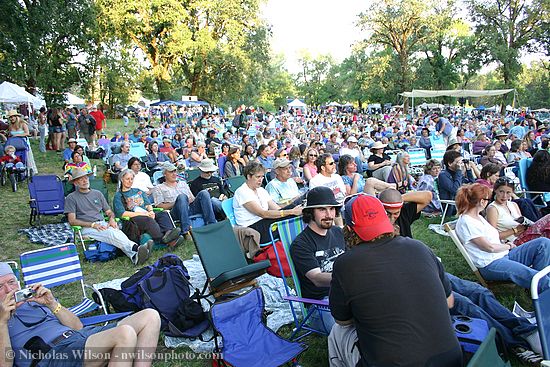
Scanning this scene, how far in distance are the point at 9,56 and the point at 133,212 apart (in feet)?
34.6

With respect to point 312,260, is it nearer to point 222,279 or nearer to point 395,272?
point 222,279

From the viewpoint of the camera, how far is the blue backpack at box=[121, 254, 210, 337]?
3.61 metres

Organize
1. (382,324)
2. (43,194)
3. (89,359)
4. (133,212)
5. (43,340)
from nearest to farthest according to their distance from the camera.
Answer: (382,324), (89,359), (43,340), (133,212), (43,194)

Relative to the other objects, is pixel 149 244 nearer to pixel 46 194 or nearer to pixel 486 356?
pixel 46 194

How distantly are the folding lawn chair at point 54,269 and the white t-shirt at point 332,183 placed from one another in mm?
3375

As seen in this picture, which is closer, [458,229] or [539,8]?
[458,229]

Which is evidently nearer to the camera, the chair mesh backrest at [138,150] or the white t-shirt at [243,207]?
the white t-shirt at [243,207]

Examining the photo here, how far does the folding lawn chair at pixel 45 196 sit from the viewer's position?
7.09 m

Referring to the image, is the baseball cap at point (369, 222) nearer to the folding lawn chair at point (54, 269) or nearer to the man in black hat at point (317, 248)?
the man in black hat at point (317, 248)

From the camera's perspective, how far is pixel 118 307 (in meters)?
3.73

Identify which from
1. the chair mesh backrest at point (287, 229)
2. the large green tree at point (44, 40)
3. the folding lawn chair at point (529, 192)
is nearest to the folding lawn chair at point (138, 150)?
the large green tree at point (44, 40)

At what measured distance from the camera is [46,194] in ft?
23.5

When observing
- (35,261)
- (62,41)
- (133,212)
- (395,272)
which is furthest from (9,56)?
(395,272)

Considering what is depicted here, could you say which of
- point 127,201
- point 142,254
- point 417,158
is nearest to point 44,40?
point 127,201
